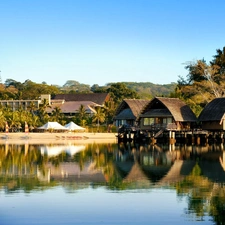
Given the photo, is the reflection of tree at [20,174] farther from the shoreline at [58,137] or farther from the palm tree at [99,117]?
the palm tree at [99,117]

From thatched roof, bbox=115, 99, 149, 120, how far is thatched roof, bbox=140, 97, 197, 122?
10.7ft

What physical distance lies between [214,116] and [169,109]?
430 centimetres

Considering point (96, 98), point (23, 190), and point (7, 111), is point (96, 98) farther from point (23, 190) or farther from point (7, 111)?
point (23, 190)

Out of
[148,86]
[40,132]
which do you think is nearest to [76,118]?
[40,132]

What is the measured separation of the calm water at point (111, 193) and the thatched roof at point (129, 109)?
86.1 ft

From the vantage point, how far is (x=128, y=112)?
5462 centimetres

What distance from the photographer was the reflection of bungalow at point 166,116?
47438 millimetres

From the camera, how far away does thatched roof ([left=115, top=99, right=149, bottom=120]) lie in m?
53.6

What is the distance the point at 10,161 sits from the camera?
92.9 feet

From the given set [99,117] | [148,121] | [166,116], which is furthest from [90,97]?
[166,116]

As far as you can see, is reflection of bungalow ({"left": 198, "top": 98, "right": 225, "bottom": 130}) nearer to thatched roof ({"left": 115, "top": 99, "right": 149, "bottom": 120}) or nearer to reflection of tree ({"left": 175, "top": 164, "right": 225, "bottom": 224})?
thatched roof ({"left": 115, "top": 99, "right": 149, "bottom": 120})

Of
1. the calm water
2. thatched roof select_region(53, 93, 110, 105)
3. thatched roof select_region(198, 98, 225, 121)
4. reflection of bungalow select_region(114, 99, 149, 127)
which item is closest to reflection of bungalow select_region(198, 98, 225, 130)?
thatched roof select_region(198, 98, 225, 121)

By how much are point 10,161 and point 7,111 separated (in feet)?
128

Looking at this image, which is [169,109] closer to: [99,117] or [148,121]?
[148,121]
